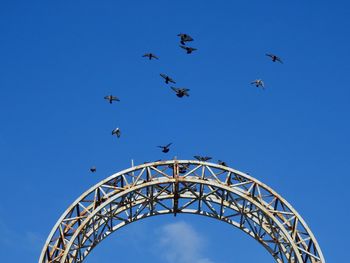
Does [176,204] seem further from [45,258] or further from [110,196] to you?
[45,258]

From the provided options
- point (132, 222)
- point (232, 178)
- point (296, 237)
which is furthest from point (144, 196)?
point (296, 237)

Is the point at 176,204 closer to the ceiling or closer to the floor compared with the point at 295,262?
closer to the ceiling

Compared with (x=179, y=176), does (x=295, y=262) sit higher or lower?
lower

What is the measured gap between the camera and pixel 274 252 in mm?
39688

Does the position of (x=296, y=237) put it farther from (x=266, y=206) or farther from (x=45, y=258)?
(x=45, y=258)

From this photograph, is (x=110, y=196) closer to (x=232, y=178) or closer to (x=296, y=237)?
(x=232, y=178)

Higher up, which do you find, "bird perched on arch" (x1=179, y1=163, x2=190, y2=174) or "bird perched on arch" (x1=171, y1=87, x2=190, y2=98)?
"bird perched on arch" (x1=171, y1=87, x2=190, y2=98)

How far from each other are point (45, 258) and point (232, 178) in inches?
327

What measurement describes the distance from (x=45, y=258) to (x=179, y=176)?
6407 mm

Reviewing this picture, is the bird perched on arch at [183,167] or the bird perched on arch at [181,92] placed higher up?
the bird perched on arch at [181,92]

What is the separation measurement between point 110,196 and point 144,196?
1479 millimetres

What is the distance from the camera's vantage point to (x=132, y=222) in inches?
1578

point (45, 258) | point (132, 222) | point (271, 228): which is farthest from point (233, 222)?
point (45, 258)

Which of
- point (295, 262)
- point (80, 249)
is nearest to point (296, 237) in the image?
point (295, 262)
